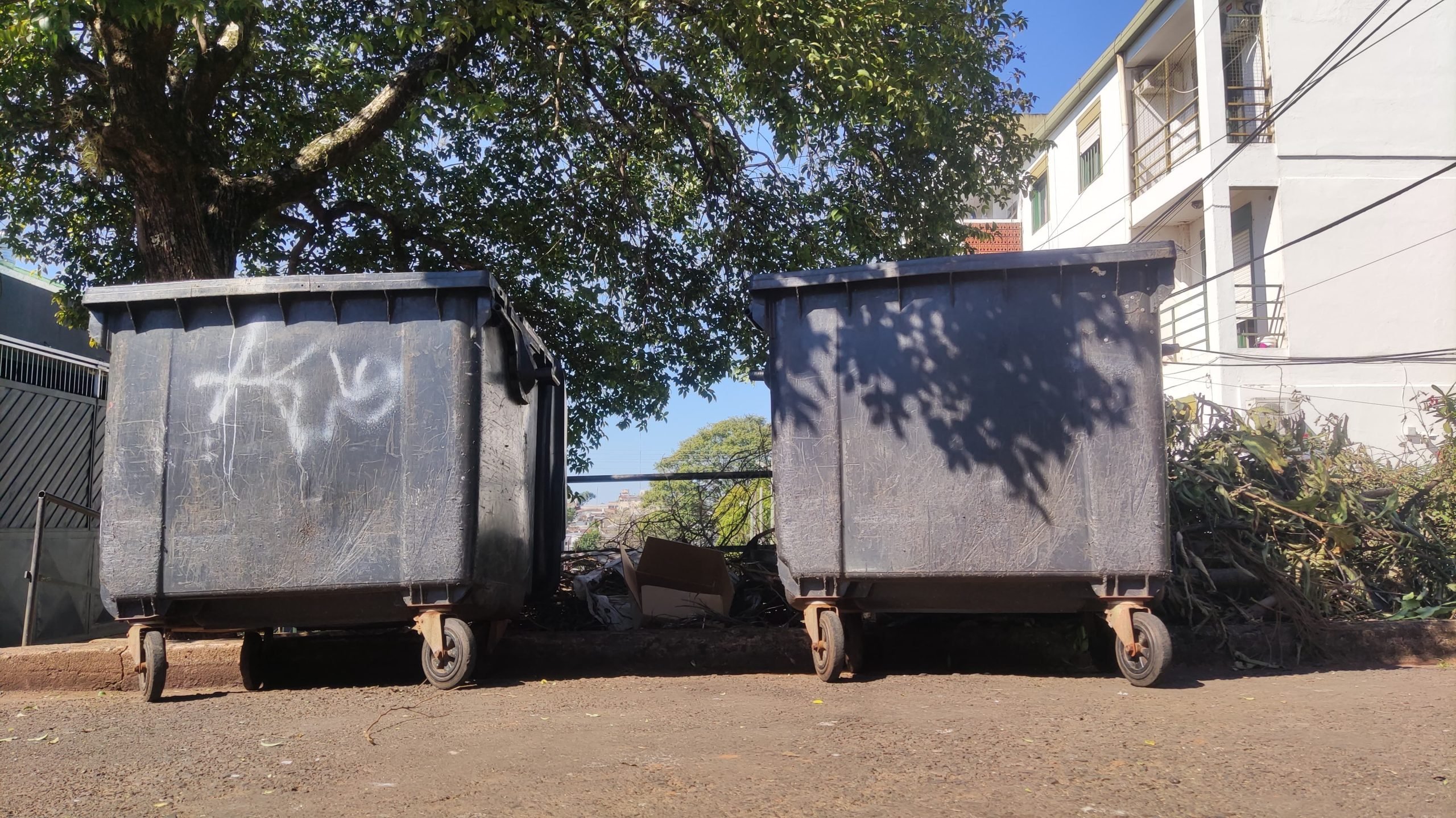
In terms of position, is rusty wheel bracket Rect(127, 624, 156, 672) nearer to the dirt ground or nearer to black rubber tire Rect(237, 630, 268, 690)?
the dirt ground

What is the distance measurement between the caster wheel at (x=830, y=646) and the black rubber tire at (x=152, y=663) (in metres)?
3.00

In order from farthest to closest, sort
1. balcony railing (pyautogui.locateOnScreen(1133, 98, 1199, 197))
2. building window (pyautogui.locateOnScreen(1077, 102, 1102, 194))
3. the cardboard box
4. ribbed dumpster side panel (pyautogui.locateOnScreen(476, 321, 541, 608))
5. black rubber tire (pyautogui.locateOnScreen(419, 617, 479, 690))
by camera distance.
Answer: building window (pyautogui.locateOnScreen(1077, 102, 1102, 194)) → balcony railing (pyautogui.locateOnScreen(1133, 98, 1199, 197)) → the cardboard box → ribbed dumpster side panel (pyautogui.locateOnScreen(476, 321, 541, 608)) → black rubber tire (pyautogui.locateOnScreen(419, 617, 479, 690))

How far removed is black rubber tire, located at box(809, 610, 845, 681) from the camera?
4.88m

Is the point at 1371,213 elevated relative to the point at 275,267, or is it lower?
elevated

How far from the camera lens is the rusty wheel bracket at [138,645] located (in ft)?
15.7

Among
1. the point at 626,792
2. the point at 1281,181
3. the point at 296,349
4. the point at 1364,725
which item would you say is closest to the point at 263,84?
the point at 296,349

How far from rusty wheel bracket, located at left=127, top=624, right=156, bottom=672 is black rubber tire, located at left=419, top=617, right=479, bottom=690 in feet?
4.09

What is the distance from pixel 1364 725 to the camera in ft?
12.6

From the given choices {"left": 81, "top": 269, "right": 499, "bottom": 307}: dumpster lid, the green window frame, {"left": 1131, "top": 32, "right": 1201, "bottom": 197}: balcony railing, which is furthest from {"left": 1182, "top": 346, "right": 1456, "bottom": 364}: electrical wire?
{"left": 81, "top": 269, "right": 499, "bottom": 307}: dumpster lid

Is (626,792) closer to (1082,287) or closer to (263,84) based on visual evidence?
(1082,287)

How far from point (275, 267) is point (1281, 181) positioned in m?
12.2

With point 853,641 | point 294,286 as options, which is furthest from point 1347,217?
point 294,286

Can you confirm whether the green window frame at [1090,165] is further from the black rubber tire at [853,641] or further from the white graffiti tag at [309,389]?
the white graffiti tag at [309,389]

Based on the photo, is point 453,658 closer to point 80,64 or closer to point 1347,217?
point 80,64
